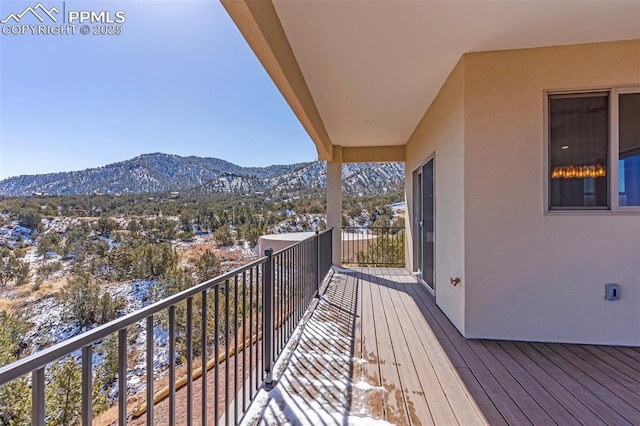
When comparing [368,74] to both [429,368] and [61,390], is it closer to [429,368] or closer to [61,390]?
[429,368]

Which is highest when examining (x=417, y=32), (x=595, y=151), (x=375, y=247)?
(x=417, y=32)

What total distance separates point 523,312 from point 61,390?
468 centimetres

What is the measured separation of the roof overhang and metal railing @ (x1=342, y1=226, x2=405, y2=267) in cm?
428

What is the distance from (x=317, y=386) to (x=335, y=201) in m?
4.44

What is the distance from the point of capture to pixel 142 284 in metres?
8.59

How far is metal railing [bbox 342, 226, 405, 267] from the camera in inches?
287

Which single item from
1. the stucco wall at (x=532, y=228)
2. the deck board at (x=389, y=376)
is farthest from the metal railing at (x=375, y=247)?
the stucco wall at (x=532, y=228)

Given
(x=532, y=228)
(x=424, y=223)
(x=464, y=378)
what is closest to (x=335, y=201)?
(x=424, y=223)

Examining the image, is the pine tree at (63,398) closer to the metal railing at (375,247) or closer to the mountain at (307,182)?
the metal railing at (375,247)

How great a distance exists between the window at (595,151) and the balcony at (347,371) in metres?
1.29

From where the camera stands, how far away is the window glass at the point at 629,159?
8.44 feet

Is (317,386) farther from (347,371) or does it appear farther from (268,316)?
(268,316)

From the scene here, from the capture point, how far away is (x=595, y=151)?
263cm

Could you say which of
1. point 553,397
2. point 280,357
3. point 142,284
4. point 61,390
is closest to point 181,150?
point 142,284
